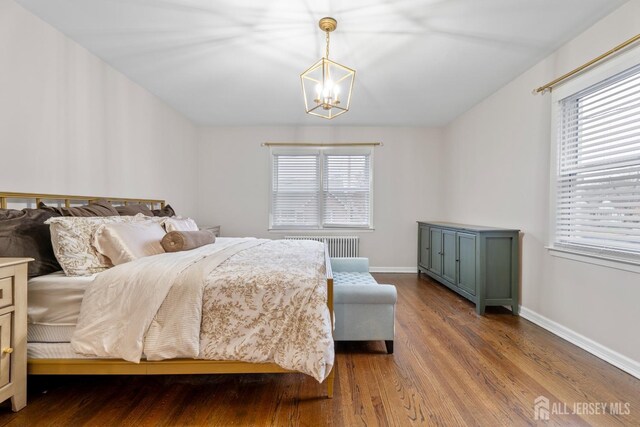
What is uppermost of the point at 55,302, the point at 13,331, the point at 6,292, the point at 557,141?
the point at 557,141

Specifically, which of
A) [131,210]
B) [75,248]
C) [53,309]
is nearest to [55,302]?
[53,309]

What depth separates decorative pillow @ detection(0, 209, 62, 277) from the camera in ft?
5.54

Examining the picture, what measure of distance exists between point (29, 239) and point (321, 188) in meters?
3.66

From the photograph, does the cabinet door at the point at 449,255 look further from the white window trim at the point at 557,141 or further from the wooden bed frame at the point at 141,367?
the wooden bed frame at the point at 141,367

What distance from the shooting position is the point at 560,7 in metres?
2.07

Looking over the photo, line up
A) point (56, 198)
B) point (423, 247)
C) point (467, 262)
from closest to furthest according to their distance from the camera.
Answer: point (56, 198), point (467, 262), point (423, 247)

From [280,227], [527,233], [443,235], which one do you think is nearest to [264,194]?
[280,227]

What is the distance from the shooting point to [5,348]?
1455 mm

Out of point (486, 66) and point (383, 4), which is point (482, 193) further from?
point (383, 4)

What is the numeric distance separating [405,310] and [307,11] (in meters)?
2.94

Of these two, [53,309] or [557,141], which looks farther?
[557,141]

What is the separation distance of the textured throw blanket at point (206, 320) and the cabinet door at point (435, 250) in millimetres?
2919

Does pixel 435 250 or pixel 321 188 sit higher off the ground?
pixel 321 188

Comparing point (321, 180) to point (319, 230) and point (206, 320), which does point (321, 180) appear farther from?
point (206, 320)
